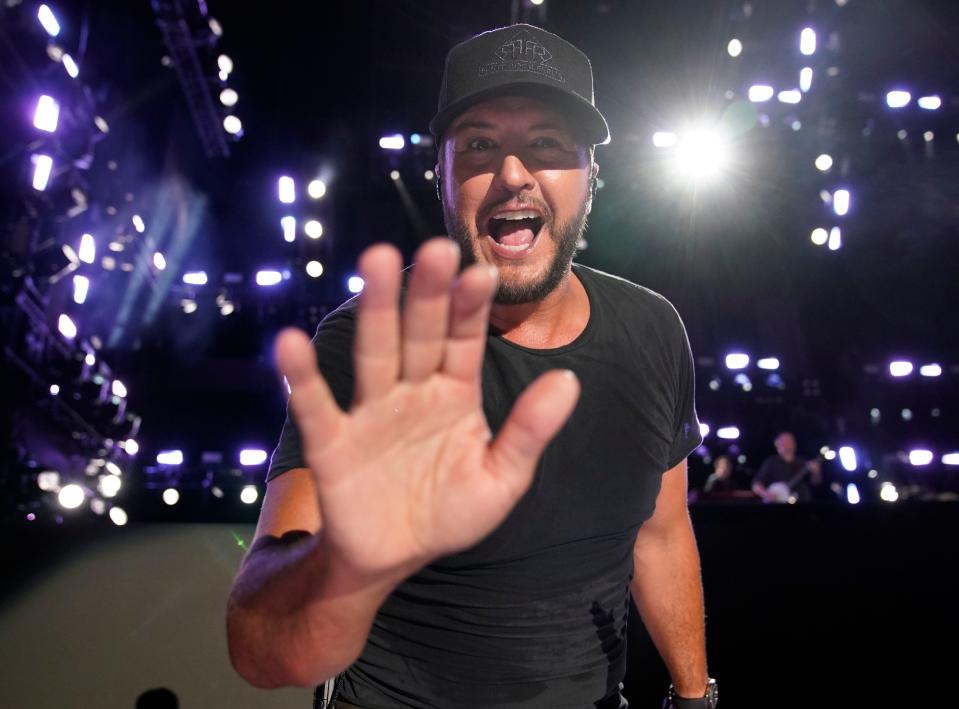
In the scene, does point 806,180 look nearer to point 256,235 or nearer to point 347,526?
point 256,235

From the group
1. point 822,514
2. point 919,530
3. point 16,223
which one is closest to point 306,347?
point 822,514

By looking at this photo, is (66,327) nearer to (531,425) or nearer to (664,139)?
(531,425)

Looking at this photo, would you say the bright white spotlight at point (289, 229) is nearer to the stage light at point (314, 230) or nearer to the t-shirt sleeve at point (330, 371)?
the stage light at point (314, 230)

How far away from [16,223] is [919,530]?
27.9ft

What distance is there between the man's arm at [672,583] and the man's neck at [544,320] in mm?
555

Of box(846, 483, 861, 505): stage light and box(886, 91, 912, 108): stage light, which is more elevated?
box(886, 91, 912, 108): stage light

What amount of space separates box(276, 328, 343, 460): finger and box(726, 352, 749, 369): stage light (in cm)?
1409

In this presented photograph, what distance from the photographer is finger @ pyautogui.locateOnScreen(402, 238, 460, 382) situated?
81cm

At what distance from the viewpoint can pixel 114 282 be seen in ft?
35.0

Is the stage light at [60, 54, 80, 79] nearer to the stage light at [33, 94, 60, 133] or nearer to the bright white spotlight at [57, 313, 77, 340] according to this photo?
the stage light at [33, 94, 60, 133]

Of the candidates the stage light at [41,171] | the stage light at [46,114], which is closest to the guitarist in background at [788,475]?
the stage light at [41,171]

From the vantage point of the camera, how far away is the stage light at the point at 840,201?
13430mm

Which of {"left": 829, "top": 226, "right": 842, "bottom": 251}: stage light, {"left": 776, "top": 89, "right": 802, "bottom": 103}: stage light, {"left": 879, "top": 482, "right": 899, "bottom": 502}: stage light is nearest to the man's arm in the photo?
{"left": 879, "top": 482, "right": 899, "bottom": 502}: stage light

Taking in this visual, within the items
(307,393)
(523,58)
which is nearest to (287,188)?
(523,58)
